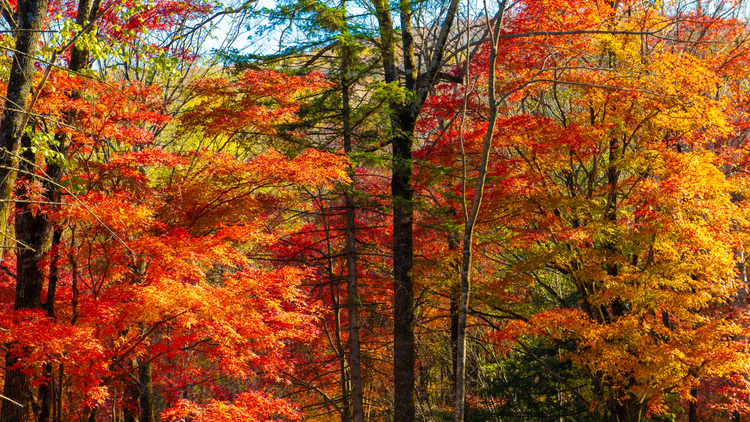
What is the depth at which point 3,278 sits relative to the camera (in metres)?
9.56

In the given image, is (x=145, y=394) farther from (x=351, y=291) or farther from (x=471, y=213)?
(x=471, y=213)

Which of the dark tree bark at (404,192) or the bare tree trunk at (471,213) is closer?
the bare tree trunk at (471,213)

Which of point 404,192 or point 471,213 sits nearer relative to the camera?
point 471,213

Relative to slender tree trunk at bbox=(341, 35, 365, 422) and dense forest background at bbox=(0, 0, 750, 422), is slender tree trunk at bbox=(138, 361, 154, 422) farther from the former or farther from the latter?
slender tree trunk at bbox=(341, 35, 365, 422)

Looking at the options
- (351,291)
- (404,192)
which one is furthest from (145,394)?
(404,192)

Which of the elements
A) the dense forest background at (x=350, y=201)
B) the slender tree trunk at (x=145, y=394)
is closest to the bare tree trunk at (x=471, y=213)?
the dense forest background at (x=350, y=201)

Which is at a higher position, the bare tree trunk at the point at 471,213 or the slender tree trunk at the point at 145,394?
the bare tree trunk at the point at 471,213

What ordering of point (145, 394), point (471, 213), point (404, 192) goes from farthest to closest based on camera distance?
point (404, 192), point (145, 394), point (471, 213)

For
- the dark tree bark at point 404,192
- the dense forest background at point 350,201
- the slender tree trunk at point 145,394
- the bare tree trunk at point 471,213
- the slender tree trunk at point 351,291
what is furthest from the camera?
the slender tree trunk at point 351,291

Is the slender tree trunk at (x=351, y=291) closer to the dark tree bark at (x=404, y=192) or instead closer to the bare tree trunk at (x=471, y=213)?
the dark tree bark at (x=404, y=192)

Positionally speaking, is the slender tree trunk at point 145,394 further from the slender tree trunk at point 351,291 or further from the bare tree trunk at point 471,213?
the bare tree trunk at point 471,213

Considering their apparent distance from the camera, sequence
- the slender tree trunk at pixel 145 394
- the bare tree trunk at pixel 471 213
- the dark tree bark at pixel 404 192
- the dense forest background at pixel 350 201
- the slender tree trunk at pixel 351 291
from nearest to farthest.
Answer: the bare tree trunk at pixel 471 213, the dense forest background at pixel 350 201, the slender tree trunk at pixel 145 394, the dark tree bark at pixel 404 192, the slender tree trunk at pixel 351 291

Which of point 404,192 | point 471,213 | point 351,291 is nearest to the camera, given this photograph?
point 471,213

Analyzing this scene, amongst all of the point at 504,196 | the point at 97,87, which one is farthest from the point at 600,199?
the point at 97,87
